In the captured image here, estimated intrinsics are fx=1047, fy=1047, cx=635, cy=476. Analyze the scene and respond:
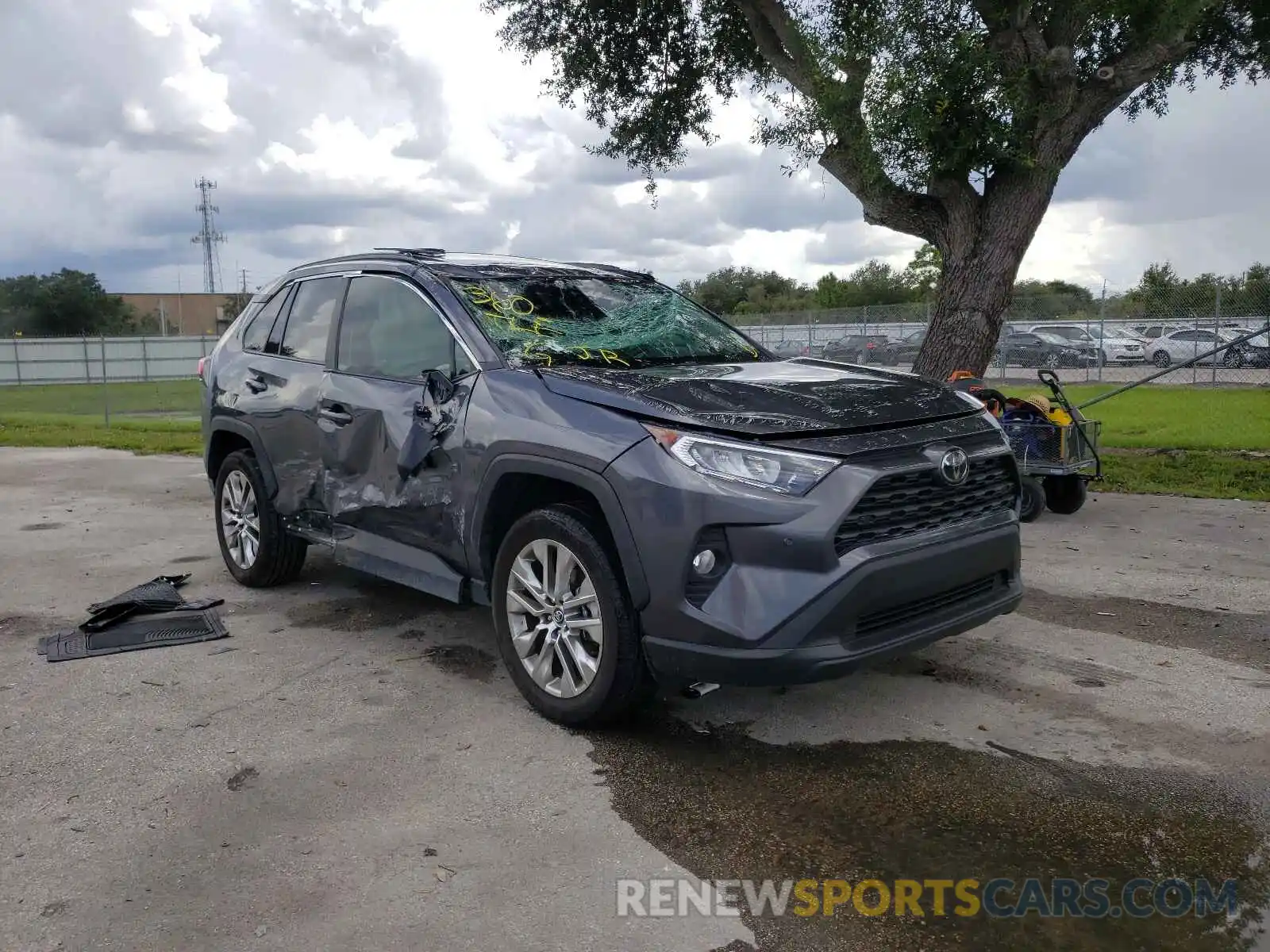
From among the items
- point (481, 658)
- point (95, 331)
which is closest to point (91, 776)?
point (481, 658)

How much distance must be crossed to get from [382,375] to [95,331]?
222 feet

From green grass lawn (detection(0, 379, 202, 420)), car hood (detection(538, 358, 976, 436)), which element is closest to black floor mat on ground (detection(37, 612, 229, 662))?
car hood (detection(538, 358, 976, 436))

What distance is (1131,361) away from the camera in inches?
955

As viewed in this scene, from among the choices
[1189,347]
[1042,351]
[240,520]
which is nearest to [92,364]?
[1042,351]

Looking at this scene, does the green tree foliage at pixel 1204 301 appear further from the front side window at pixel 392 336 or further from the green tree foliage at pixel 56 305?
the green tree foliage at pixel 56 305

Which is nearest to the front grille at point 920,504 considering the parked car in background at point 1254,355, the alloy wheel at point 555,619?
the alloy wheel at point 555,619

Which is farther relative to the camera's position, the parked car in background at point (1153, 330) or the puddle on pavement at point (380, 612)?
the parked car in background at point (1153, 330)

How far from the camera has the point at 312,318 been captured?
5766mm

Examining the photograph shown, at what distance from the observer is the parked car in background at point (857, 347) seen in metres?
22.8

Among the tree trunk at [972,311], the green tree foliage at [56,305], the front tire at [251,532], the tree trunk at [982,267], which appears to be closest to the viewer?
the front tire at [251,532]

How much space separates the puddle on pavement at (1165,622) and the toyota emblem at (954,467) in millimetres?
2048

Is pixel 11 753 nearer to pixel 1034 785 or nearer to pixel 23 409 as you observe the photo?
pixel 1034 785

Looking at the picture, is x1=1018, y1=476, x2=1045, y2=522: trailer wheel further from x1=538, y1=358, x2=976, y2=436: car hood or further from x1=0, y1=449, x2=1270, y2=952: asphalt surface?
x1=538, y1=358, x2=976, y2=436: car hood

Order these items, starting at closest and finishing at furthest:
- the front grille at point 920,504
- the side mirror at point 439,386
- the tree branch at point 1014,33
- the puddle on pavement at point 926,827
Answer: the puddle on pavement at point 926,827, the front grille at point 920,504, the side mirror at point 439,386, the tree branch at point 1014,33
